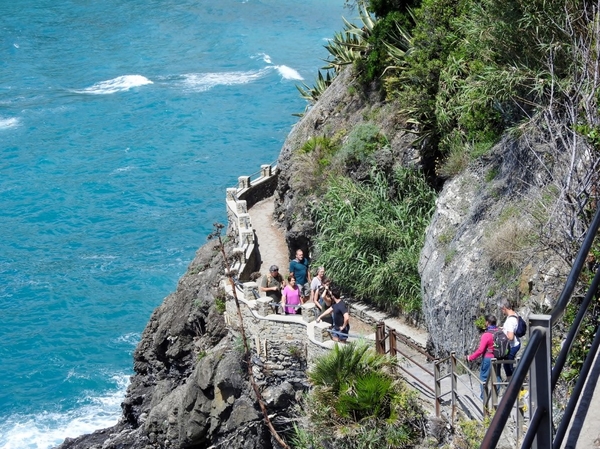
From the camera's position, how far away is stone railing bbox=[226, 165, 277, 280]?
24719 millimetres

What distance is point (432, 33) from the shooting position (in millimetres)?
23734

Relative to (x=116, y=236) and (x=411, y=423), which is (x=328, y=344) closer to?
(x=411, y=423)

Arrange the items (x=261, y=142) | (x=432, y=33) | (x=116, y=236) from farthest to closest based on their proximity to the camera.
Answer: (x=261, y=142) → (x=116, y=236) → (x=432, y=33)

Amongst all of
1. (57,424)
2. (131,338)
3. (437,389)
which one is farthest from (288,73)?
(437,389)

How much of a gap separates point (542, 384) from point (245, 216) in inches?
899

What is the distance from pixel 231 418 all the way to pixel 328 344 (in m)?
4.19

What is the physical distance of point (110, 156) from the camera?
53.7 metres

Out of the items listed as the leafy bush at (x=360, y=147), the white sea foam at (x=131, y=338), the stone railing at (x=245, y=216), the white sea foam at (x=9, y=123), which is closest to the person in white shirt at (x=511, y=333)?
the stone railing at (x=245, y=216)

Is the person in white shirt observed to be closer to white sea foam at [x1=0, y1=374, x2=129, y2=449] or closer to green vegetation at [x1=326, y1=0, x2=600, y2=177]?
green vegetation at [x1=326, y1=0, x2=600, y2=177]

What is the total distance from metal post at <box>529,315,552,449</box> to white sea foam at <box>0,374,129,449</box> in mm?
29740

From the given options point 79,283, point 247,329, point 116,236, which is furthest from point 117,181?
point 247,329

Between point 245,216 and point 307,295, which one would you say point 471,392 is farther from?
point 245,216

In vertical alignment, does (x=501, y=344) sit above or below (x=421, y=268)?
below

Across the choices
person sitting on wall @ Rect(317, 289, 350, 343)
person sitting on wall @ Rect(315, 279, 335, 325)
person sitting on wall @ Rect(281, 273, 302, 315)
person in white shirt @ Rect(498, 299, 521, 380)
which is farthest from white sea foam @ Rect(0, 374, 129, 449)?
person in white shirt @ Rect(498, 299, 521, 380)
